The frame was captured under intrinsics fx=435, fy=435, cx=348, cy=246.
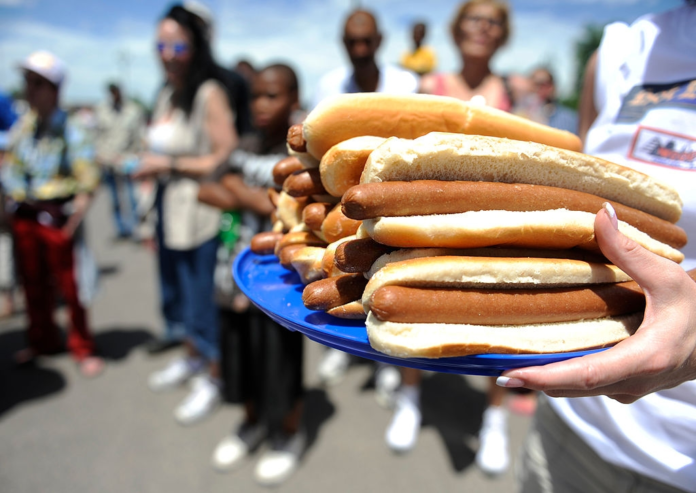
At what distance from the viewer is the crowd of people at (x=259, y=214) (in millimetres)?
1488

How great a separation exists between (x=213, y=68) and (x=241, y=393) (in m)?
2.90

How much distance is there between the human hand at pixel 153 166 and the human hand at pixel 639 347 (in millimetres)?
3650

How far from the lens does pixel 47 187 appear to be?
433 cm

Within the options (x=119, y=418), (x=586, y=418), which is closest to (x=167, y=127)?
(x=119, y=418)

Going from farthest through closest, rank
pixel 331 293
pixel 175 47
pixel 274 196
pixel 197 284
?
pixel 197 284, pixel 175 47, pixel 274 196, pixel 331 293

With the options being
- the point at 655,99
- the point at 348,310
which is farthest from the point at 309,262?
the point at 655,99

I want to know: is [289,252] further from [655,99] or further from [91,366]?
[91,366]

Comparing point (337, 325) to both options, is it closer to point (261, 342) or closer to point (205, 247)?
point (261, 342)

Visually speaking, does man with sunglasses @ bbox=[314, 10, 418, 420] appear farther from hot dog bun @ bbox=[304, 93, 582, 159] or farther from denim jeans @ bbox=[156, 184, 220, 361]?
hot dog bun @ bbox=[304, 93, 582, 159]

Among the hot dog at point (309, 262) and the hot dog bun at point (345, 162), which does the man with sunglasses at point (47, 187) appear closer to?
the hot dog at point (309, 262)

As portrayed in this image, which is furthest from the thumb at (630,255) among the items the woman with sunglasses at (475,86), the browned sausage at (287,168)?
the woman with sunglasses at (475,86)

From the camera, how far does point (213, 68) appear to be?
3988 millimetres

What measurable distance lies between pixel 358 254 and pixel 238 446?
3.18 meters

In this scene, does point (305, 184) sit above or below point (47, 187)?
above
